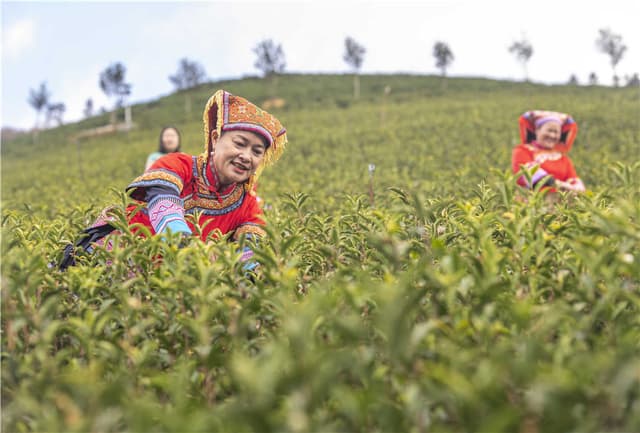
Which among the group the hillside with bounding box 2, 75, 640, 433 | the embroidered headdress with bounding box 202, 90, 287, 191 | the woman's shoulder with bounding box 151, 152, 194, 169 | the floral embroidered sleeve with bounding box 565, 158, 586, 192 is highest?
the embroidered headdress with bounding box 202, 90, 287, 191

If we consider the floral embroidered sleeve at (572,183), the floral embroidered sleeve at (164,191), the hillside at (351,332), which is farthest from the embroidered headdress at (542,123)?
the floral embroidered sleeve at (164,191)

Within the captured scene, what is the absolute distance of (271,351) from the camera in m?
1.06

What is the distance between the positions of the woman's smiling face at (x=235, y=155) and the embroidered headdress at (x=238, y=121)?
52mm

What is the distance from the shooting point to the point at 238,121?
3.34 m

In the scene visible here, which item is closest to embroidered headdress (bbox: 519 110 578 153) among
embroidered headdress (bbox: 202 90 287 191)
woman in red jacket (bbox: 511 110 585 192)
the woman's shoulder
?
woman in red jacket (bbox: 511 110 585 192)

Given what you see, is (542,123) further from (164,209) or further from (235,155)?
(164,209)

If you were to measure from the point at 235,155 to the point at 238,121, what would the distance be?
0.81 ft

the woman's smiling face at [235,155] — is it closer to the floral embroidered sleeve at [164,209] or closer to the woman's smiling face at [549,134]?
the floral embroidered sleeve at [164,209]

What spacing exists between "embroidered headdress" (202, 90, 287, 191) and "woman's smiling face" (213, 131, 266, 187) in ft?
0.17

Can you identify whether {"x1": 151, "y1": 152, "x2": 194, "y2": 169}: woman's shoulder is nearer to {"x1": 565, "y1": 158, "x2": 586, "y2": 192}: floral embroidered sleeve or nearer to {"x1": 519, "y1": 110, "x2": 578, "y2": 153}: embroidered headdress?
{"x1": 565, "y1": 158, "x2": 586, "y2": 192}: floral embroidered sleeve

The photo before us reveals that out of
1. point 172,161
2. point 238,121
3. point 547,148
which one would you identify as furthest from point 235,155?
point 547,148

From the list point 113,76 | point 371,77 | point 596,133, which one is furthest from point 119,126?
point 596,133

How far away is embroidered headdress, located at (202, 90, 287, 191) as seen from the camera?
335cm

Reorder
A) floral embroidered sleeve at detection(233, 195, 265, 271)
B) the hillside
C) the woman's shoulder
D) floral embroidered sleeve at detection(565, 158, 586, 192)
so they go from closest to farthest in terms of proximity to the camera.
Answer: the hillside, the woman's shoulder, floral embroidered sleeve at detection(233, 195, 265, 271), floral embroidered sleeve at detection(565, 158, 586, 192)
